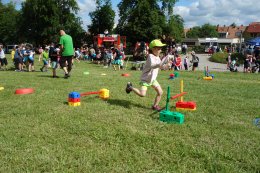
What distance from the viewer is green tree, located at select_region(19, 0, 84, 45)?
168 ft

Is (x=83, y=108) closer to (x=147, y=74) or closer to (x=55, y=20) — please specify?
(x=147, y=74)

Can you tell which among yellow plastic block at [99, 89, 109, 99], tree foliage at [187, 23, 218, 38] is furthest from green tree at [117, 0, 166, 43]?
tree foliage at [187, 23, 218, 38]

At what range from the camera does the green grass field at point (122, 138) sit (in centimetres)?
382

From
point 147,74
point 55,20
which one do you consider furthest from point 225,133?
point 55,20

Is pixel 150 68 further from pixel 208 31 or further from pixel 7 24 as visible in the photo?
pixel 208 31

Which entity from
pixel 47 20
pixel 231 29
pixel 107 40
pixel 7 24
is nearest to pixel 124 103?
pixel 107 40

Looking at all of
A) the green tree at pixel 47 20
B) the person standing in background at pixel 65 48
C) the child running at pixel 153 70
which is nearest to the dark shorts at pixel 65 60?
the person standing in background at pixel 65 48

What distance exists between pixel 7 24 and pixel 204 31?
301 feet

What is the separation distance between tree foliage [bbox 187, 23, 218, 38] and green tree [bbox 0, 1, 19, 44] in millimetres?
87107

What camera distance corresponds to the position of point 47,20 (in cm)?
5084

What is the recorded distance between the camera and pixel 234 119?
19.9 feet

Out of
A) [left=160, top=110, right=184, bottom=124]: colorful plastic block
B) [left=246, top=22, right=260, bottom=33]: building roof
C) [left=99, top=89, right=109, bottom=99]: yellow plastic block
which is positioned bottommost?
[left=160, top=110, right=184, bottom=124]: colorful plastic block

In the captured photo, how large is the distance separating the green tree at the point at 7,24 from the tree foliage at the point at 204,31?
87107 mm

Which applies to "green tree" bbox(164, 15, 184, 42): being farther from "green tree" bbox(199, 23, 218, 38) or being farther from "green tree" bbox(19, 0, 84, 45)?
"green tree" bbox(199, 23, 218, 38)
